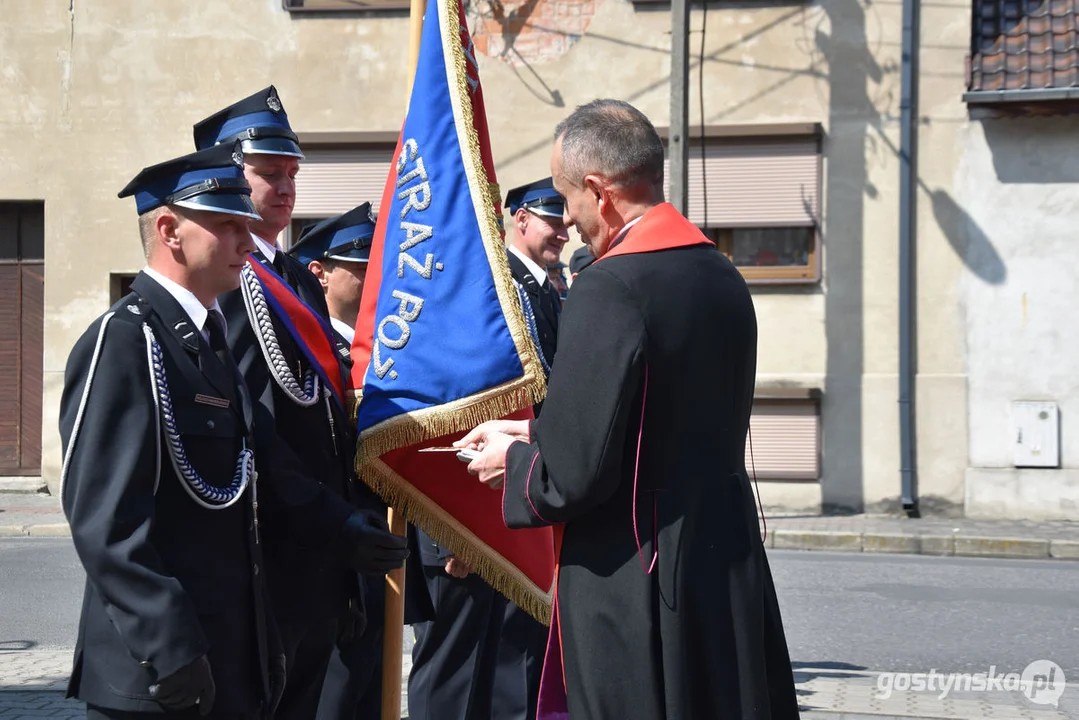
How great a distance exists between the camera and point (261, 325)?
3.85 metres

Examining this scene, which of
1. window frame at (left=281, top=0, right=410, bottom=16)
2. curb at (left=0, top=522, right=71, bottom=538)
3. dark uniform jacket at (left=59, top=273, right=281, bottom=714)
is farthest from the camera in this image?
window frame at (left=281, top=0, right=410, bottom=16)

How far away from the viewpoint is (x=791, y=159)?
13922 mm

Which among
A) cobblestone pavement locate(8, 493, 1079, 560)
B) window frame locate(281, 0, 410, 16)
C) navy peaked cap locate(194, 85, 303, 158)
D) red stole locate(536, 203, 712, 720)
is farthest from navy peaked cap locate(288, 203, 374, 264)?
window frame locate(281, 0, 410, 16)

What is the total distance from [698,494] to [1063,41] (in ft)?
39.9

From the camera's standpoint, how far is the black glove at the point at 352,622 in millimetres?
4063

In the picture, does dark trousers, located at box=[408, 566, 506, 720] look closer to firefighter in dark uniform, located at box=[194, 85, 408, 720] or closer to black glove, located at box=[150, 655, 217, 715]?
firefighter in dark uniform, located at box=[194, 85, 408, 720]

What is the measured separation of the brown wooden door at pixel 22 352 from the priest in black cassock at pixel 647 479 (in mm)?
13469

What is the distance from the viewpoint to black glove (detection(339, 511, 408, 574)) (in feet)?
12.3

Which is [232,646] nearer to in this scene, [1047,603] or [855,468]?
[1047,603]

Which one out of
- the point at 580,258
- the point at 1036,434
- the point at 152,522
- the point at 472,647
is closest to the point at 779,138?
the point at 1036,434

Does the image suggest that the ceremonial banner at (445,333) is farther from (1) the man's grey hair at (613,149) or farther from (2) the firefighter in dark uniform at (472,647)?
(1) the man's grey hair at (613,149)

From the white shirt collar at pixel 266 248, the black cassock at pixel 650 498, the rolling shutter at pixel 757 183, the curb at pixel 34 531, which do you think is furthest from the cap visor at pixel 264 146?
the rolling shutter at pixel 757 183

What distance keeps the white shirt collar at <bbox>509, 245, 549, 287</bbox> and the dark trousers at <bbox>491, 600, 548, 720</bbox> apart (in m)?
1.47

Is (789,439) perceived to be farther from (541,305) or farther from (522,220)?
(541,305)
